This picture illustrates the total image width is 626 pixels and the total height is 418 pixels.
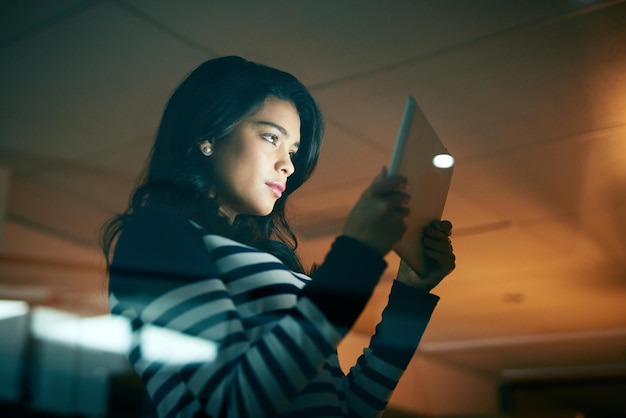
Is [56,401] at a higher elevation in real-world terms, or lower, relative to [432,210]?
lower

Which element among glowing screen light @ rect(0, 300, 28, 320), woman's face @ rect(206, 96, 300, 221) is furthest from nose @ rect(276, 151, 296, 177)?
glowing screen light @ rect(0, 300, 28, 320)

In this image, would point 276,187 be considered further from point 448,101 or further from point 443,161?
point 448,101

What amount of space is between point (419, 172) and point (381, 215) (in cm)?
7

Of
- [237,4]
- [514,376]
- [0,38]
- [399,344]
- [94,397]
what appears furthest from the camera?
[514,376]

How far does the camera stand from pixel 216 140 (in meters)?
0.54

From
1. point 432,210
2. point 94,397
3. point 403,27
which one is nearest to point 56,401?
point 94,397

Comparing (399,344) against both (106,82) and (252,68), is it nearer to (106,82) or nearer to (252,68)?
(252,68)

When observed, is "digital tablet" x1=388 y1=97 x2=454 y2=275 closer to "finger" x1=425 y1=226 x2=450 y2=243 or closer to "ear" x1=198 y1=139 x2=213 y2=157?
"finger" x1=425 y1=226 x2=450 y2=243

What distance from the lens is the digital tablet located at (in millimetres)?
429

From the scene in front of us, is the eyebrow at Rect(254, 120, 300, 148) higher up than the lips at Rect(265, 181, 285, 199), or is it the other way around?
the eyebrow at Rect(254, 120, 300, 148)

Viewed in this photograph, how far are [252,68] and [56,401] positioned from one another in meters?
1.43

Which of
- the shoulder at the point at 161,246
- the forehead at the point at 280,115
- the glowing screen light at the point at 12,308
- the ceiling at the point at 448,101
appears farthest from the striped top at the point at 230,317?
the glowing screen light at the point at 12,308

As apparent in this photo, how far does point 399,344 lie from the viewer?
0.54m

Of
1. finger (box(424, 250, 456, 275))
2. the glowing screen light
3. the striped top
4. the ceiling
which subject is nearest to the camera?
the striped top
